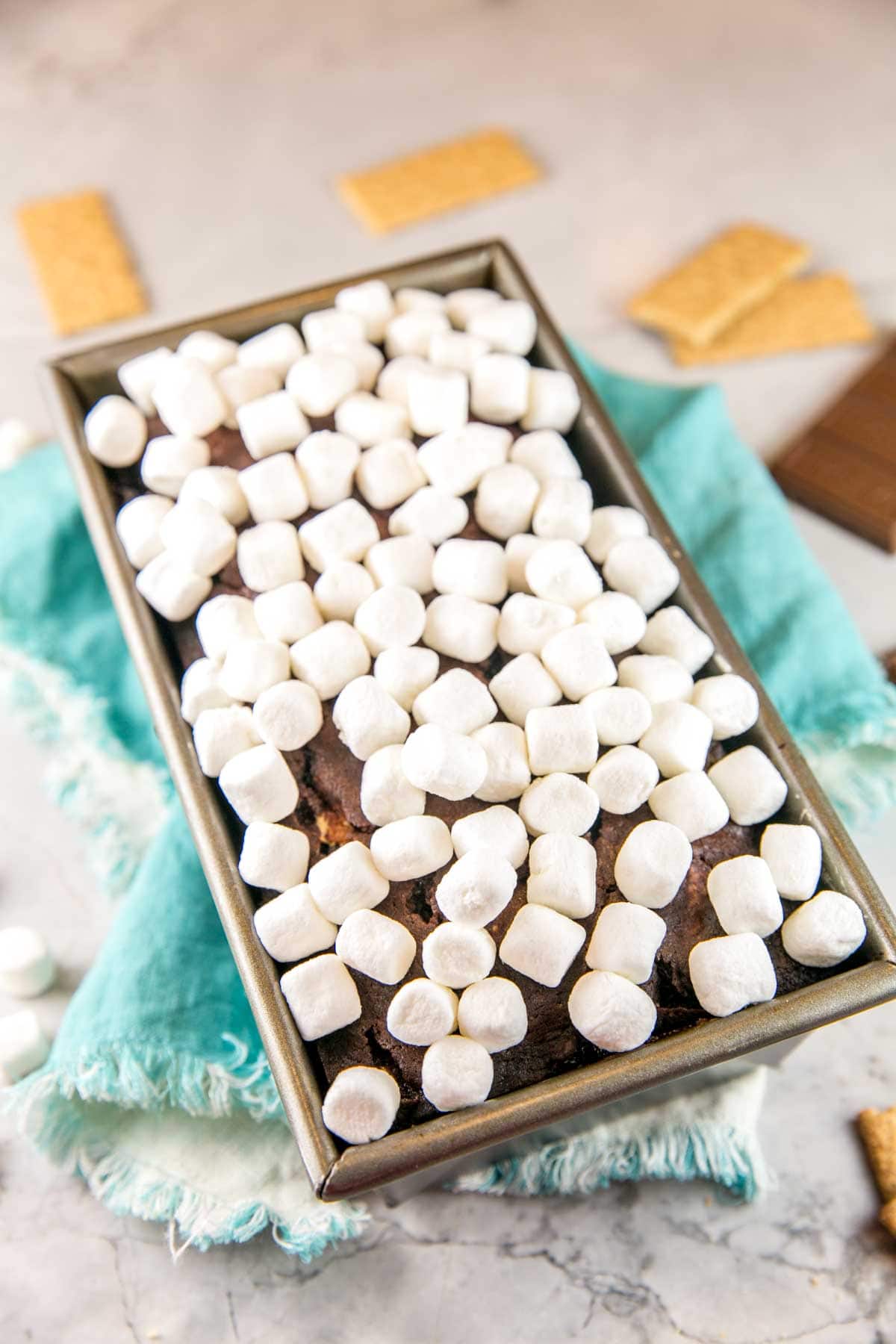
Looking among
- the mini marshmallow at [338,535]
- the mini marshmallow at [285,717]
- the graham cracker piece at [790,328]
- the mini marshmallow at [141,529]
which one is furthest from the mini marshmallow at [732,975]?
the graham cracker piece at [790,328]

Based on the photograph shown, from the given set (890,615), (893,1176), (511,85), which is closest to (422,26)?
(511,85)

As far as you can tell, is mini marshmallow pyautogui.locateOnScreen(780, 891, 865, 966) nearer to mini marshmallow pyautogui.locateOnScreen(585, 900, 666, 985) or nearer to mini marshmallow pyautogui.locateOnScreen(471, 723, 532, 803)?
mini marshmallow pyautogui.locateOnScreen(585, 900, 666, 985)

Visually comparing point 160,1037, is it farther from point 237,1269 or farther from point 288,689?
point 288,689

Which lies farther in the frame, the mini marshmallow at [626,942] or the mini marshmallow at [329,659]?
the mini marshmallow at [329,659]

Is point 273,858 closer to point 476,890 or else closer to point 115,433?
point 476,890

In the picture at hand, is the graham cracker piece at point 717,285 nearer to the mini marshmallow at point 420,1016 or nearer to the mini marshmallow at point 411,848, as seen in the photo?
the mini marshmallow at point 411,848

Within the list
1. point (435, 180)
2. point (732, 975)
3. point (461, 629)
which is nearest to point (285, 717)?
point (461, 629)
